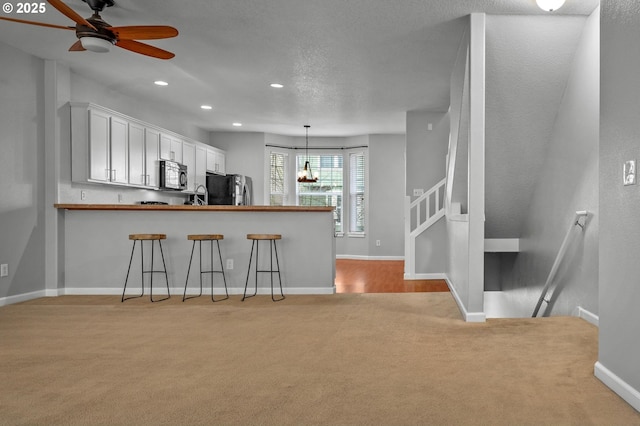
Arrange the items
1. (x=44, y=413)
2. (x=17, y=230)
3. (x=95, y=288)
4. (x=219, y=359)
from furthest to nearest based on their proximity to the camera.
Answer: (x=95, y=288) < (x=17, y=230) < (x=219, y=359) < (x=44, y=413)

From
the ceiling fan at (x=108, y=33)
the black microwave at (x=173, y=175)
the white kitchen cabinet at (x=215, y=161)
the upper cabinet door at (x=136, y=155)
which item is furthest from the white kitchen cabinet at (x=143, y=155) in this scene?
the ceiling fan at (x=108, y=33)

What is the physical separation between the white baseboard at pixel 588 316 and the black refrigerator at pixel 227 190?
534 centimetres

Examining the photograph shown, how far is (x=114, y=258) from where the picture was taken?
5.31 metres

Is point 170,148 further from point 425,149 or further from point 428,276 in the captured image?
point 428,276

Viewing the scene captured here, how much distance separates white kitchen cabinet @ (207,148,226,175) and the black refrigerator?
91cm

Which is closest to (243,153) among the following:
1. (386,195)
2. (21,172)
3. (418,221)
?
(386,195)

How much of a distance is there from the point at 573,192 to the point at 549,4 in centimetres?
169

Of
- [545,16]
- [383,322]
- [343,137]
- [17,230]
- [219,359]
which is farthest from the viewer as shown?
[343,137]

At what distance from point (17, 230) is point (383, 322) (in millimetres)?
4055

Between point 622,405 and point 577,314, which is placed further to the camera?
point 577,314

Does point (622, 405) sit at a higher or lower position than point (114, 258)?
lower

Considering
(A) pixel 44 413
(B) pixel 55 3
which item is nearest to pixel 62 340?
(A) pixel 44 413

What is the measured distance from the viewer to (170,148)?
7090 millimetres

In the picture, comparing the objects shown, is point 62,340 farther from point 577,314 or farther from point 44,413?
point 577,314
